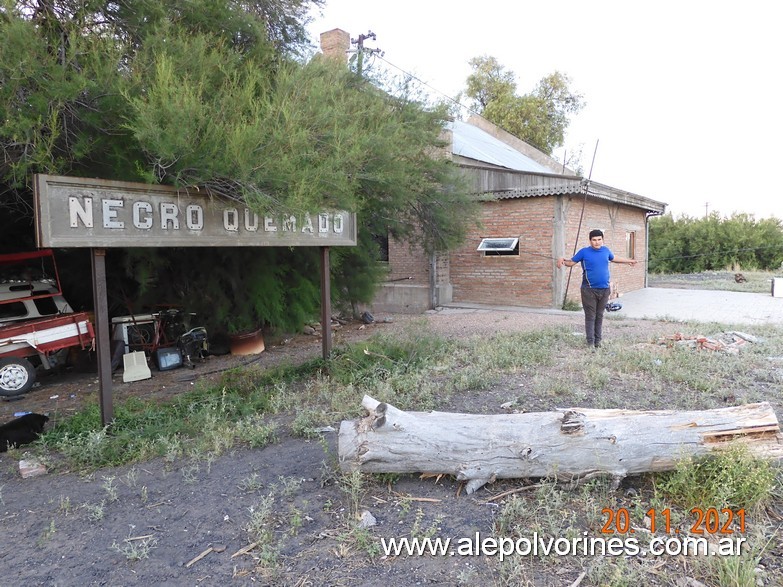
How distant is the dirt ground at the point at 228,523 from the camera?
2.73 meters

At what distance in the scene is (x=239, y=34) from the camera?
24.4 ft

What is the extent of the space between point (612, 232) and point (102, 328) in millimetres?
15365

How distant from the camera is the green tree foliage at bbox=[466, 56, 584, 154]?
113ft

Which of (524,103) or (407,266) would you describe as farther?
(524,103)

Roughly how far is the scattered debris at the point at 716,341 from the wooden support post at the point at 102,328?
738 centimetres

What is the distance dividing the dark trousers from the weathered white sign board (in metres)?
4.53

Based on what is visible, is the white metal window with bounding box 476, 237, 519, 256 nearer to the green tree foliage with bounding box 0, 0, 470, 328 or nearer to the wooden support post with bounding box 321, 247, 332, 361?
the green tree foliage with bounding box 0, 0, 470, 328

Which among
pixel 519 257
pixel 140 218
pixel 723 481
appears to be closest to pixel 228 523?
pixel 723 481

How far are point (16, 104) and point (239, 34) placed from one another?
133 inches

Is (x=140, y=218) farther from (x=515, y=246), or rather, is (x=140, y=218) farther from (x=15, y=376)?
(x=515, y=246)

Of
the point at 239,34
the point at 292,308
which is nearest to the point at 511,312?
the point at 292,308

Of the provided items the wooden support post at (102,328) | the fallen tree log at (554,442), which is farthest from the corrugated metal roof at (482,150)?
the fallen tree log at (554,442)

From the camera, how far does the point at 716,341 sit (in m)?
8.09

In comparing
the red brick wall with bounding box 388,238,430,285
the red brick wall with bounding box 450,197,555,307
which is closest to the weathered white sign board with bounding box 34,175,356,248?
the red brick wall with bounding box 450,197,555,307
